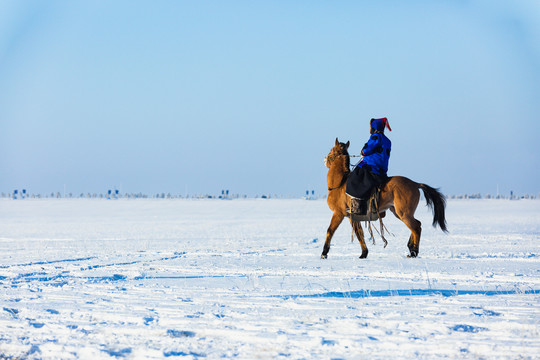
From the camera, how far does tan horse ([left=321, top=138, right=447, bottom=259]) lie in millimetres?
10461

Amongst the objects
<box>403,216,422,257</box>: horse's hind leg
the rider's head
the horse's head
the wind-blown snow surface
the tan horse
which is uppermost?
the rider's head

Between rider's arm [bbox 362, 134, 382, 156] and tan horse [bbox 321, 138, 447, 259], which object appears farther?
rider's arm [bbox 362, 134, 382, 156]

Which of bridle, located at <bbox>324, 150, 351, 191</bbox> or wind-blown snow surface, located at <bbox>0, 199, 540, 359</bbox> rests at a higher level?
bridle, located at <bbox>324, 150, 351, 191</bbox>

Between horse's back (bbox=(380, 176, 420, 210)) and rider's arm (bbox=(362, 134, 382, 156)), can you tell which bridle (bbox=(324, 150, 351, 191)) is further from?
horse's back (bbox=(380, 176, 420, 210))

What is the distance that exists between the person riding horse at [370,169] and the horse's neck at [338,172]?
1.03ft

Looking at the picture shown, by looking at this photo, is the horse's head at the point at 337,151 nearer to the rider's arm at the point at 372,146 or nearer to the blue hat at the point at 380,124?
the rider's arm at the point at 372,146

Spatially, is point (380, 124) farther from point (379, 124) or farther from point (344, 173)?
point (344, 173)

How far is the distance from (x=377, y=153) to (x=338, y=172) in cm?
83

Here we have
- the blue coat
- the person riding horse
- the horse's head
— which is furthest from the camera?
the horse's head

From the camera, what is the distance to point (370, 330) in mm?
4512

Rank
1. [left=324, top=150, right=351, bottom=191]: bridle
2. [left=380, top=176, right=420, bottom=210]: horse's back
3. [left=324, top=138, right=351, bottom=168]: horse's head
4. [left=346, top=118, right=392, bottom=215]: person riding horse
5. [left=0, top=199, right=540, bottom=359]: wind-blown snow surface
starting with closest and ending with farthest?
1. [left=0, top=199, right=540, bottom=359]: wind-blown snow surface
2. [left=346, top=118, right=392, bottom=215]: person riding horse
3. [left=380, top=176, right=420, bottom=210]: horse's back
4. [left=324, top=150, right=351, bottom=191]: bridle
5. [left=324, top=138, right=351, bottom=168]: horse's head

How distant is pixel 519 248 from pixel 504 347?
9.54 m

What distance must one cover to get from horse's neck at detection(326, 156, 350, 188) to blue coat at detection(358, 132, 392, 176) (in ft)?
1.09

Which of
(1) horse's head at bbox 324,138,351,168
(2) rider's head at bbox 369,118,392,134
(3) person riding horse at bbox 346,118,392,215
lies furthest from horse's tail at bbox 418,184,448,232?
(1) horse's head at bbox 324,138,351,168
